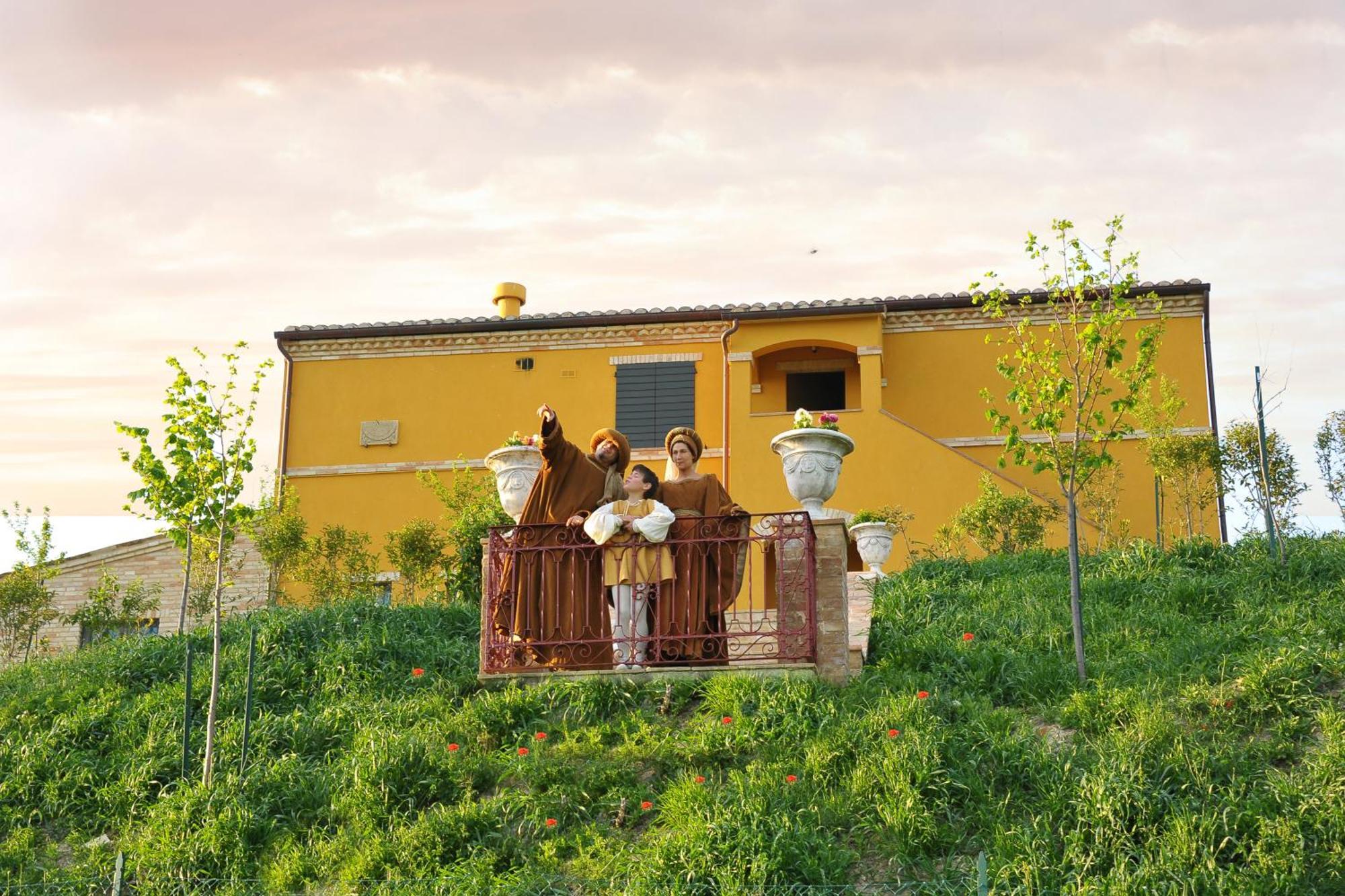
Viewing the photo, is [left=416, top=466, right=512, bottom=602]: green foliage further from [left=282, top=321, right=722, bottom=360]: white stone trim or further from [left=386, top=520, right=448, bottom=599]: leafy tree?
[left=282, top=321, right=722, bottom=360]: white stone trim

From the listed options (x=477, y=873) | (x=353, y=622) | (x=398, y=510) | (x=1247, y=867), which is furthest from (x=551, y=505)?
(x=398, y=510)

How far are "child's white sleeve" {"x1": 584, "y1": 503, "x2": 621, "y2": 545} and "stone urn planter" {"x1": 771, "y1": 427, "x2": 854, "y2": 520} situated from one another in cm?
203

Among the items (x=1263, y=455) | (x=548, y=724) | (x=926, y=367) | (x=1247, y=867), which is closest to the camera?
(x=1247, y=867)

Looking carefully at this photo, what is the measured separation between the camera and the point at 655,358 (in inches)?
880

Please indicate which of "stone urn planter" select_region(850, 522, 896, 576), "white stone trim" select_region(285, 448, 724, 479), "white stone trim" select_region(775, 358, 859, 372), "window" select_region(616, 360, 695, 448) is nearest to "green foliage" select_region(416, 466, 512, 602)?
"stone urn planter" select_region(850, 522, 896, 576)

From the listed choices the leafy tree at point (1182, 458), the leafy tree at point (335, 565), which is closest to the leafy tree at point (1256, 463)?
the leafy tree at point (1182, 458)

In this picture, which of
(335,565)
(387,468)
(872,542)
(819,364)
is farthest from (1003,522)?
(387,468)

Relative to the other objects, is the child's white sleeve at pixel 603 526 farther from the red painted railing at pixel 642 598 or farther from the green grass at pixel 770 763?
the green grass at pixel 770 763

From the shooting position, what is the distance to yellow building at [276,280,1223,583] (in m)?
20.8

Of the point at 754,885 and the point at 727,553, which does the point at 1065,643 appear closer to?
the point at 727,553

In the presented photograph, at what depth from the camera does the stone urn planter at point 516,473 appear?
13.4 meters

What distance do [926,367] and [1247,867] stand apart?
570 inches

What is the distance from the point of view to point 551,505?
37.4ft

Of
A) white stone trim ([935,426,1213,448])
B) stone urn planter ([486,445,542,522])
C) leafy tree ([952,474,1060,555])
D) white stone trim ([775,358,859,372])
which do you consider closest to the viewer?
stone urn planter ([486,445,542,522])
